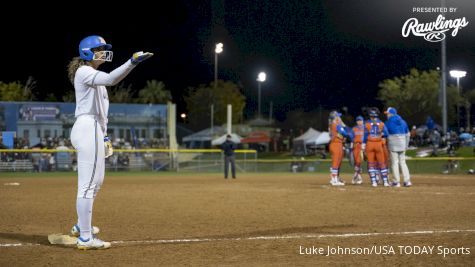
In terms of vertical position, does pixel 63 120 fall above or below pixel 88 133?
above

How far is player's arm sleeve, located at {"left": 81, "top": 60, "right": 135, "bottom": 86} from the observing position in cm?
683

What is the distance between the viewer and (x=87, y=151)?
7.41 metres

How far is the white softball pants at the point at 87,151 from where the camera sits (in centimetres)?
741

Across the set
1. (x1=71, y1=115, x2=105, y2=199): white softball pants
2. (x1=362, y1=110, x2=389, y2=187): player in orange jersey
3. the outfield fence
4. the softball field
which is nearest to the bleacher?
the outfield fence

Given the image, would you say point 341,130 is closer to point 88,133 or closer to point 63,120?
point 88,133

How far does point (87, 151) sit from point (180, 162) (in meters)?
33.4

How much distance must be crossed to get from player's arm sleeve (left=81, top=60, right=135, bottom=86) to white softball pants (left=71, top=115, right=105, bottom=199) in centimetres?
50

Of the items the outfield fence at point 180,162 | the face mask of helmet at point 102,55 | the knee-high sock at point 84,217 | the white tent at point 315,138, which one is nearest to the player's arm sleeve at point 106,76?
the face mask of helmet at point 102,55

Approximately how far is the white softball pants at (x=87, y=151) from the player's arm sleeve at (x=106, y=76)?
19.7 inches

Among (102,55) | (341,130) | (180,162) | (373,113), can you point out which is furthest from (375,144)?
(180,162)

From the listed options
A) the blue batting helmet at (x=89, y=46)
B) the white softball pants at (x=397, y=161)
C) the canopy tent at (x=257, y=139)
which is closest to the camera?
the blue batting helmet at (x=89, y=46)

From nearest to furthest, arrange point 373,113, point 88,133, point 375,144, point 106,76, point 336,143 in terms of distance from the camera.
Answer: point 106,76
point 88,133
point 375,144
point 373,113
point 336,143

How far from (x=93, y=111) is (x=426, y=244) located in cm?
432

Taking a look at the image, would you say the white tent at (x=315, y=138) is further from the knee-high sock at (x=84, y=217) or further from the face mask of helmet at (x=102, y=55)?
the knee-high sock at (x=84, y=217)
